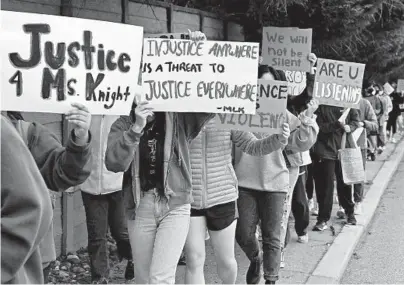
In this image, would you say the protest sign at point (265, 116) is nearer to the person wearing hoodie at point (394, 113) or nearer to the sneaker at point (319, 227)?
the sneaker at point (319, 227)

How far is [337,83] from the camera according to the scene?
6070 mm

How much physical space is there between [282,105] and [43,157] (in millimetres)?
2299

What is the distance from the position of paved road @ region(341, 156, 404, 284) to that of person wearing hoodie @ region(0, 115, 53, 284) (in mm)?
4664

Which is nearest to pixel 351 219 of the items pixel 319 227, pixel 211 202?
pixel 319 227

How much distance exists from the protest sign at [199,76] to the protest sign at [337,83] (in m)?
1.83

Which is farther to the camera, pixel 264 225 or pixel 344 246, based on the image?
pixel 344 246

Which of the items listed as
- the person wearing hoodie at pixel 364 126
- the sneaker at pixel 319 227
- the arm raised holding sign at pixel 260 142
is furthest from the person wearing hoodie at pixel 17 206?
the person wearing hoodie at pixel 364 126

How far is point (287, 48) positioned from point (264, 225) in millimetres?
2059

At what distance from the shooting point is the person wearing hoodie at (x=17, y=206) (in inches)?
69.7

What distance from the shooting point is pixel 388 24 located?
41.2ft

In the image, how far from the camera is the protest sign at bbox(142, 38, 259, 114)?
3885 mm

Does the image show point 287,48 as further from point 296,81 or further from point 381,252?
point 381,252


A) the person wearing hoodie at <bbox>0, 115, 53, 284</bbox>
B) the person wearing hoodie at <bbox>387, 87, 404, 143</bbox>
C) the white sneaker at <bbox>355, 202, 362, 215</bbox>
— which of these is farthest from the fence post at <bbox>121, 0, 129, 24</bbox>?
the person wearing hoodie at <bbox>387, 87, 404, 143</bbox>

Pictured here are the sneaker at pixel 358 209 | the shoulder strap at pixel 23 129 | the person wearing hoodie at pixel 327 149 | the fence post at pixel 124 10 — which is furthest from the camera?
the sneaker at pixel 358 209
